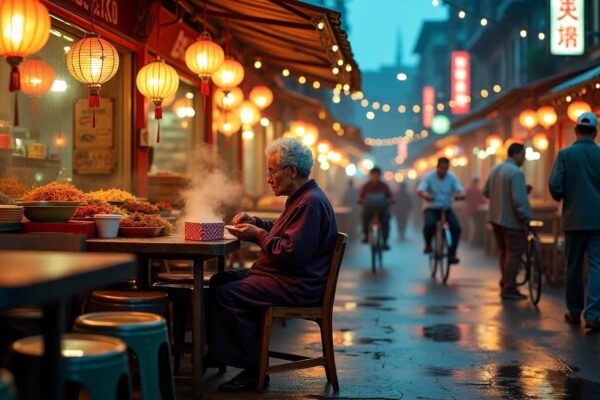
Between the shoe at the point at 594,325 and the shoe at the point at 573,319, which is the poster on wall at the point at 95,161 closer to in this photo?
the shoe at the point at 573,319

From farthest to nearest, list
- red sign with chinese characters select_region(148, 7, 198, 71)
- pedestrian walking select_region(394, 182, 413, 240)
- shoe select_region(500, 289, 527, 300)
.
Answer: pedestrian walking select_region(394, 182, 413, 240) < shoe select_region(500, 289, 527, 300) < red sign with chinese characters select_region(148, 7, 198, 71)

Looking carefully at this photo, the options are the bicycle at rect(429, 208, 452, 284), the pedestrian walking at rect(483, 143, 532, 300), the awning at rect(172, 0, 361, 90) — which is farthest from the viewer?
the bicycle at rect(429, 208, 452, 284)

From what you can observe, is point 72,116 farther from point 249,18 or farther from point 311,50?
point 311,50

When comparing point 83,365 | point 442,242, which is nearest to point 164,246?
point 83,365

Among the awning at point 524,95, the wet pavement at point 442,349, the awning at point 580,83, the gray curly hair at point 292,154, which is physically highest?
the awning at point 524,95

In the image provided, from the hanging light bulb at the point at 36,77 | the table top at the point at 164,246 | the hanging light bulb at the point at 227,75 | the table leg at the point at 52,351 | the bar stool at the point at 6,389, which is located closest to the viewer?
the bar stool at the point at 6,389

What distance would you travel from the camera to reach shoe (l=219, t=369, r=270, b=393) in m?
6.36

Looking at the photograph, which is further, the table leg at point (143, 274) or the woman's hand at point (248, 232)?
the table leg at point (143, 274)

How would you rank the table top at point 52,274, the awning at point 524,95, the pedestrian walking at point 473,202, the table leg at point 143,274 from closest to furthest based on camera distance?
the table top at point 52,274 → the table leg at point 143,274 → the awning at point 524,95 → the pedestrian walking at point 473,202

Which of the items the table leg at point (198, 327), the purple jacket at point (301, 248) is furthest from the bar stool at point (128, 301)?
the purple jacket at point (301, 248)

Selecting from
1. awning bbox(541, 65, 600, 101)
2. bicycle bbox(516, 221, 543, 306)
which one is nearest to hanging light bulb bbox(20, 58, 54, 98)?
bicycle bbox(516, 221, 543, 306)

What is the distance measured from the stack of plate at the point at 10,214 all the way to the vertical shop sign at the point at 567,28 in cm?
1370

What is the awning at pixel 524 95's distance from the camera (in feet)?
62.8

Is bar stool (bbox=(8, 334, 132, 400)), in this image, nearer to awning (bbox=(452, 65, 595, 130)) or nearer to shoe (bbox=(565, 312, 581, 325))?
shoe (bbox=(565, 312, 581, 325))
